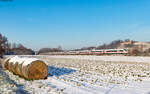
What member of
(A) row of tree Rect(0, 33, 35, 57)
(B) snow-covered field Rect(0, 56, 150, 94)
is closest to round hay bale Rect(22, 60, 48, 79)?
(B) snow-covered field Rect(0, 56, 150, 94)

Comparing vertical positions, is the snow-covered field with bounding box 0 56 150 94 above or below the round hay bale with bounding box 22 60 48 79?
below

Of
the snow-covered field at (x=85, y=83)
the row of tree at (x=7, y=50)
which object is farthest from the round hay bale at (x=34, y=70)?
the row of tree at (x=7, y=50)

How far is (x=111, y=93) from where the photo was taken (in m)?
6.22

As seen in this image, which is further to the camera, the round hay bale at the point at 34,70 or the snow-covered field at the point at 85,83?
the round hay bale at the point at 34,70

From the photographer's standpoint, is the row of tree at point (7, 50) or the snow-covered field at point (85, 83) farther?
the row of tree at point (7, 50)

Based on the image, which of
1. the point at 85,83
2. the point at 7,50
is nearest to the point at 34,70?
the point at 85,83

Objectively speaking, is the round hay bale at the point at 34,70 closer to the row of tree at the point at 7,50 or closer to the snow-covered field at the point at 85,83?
the snow-covered field at the point at 85,83

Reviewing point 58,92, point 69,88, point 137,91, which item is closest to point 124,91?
point 137,91

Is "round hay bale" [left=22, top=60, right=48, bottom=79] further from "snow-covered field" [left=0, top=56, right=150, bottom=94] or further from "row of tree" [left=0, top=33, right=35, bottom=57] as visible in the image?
"row of tree" [left=0, top=33, right=35, bottom=57]

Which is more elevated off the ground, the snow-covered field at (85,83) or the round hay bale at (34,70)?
the round hay bale at (34,70)

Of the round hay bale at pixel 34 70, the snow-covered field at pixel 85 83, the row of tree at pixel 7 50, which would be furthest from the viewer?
the row of tree at pixel 7 50

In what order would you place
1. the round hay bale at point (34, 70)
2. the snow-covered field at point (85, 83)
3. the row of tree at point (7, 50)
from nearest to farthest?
the snow-covered field at point (85, 83) < the round hay bale at point (34, 70) < the row of tree at point (7, 50)

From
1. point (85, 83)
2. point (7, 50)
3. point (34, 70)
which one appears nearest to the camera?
point (85, 83)

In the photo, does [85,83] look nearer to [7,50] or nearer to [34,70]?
[34,70]
